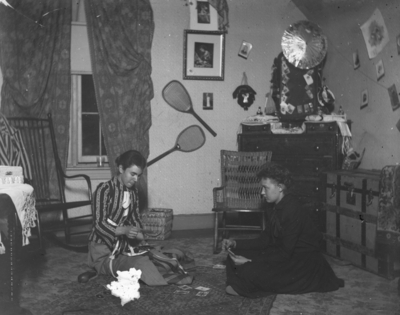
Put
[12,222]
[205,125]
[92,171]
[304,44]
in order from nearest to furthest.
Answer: [12,222]
[304,44]
[92,171]
[205,125]

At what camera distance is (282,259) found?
3664 millimetres

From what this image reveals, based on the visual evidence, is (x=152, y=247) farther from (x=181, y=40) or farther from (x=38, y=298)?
(x=181, y=40)

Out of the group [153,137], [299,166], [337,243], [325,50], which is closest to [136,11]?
[153,137]

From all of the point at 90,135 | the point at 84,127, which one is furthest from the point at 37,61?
the point at 90,135

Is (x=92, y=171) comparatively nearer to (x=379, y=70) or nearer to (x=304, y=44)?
(x=304, y=44)

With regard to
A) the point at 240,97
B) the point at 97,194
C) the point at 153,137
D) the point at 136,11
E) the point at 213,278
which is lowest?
the point at 213,278

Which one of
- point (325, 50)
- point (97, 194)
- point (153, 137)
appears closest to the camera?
point (97, 194)

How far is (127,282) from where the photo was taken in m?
3.51

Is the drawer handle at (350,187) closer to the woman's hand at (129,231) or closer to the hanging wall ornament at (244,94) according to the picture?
the woman's hand at (129,231)

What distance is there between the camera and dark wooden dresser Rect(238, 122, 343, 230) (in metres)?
5.19

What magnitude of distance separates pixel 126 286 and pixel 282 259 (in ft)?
3.80

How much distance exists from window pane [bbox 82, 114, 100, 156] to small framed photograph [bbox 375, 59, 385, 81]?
3.23 meters

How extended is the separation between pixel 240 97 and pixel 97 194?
294 cm

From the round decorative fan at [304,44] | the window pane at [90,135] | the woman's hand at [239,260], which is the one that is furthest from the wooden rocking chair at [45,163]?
the round decorative fan at [304,44]
